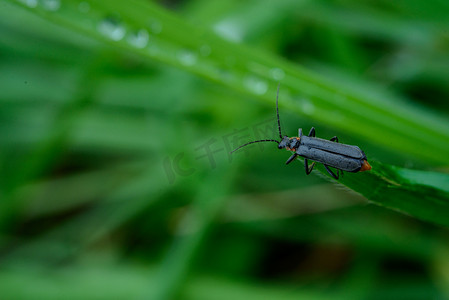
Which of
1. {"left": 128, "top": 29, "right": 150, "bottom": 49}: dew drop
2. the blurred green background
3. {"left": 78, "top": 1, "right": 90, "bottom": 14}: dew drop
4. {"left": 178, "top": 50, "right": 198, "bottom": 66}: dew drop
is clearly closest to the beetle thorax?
the blurred green background

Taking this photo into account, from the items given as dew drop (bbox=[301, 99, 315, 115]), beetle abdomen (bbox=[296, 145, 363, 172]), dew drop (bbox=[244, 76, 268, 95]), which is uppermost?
dew drop (bbox=[244, 76, 268, 95])

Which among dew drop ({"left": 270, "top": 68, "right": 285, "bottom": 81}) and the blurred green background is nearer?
dew drop ({"left": 270, "top": 68, "right": 285, "bottom": 81})

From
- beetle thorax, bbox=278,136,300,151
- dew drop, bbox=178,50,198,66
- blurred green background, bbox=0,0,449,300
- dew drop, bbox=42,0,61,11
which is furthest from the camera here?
blurred green background, bbox=0,0,449,300

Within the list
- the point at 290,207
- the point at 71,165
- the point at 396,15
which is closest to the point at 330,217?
the point at 290,207

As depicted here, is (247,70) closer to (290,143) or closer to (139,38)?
(139,38)

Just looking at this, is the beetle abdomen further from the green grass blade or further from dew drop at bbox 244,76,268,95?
dew drop at bbox 244,76,268,95

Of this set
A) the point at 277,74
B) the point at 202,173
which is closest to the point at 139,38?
the point at 277,74

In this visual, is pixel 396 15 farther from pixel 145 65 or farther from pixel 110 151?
pixel 110 151
